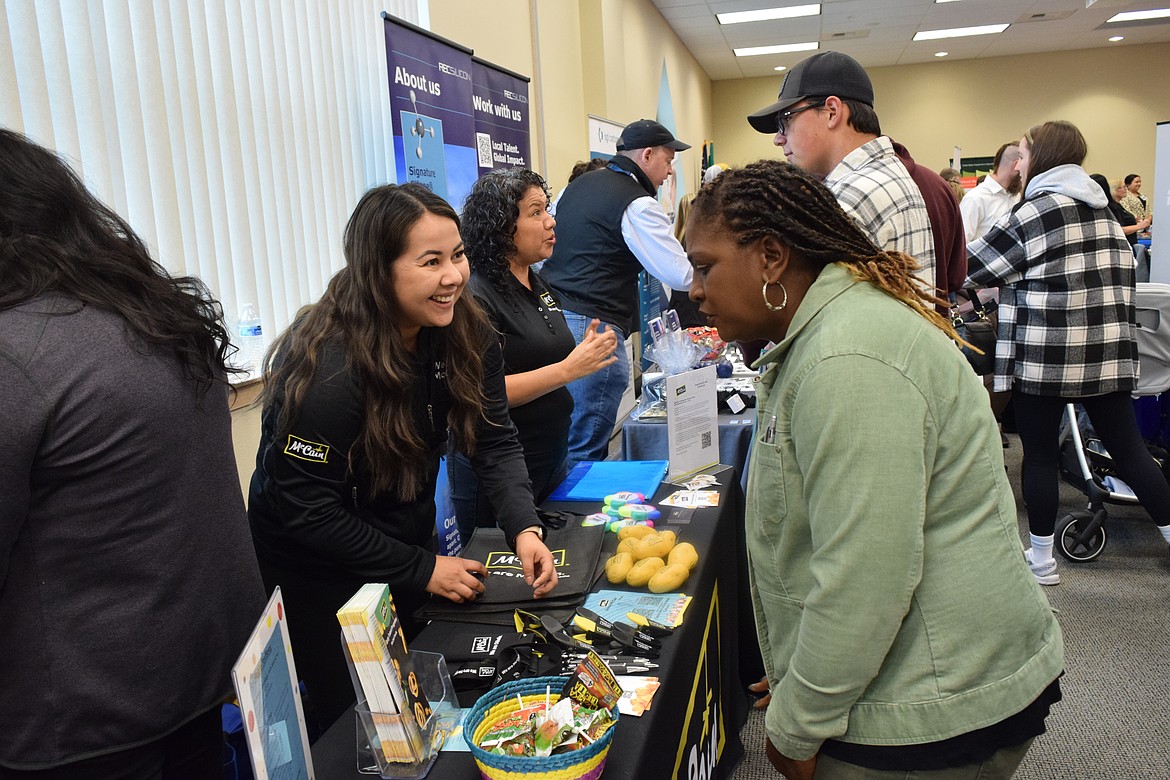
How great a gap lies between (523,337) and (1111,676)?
2.02 metres

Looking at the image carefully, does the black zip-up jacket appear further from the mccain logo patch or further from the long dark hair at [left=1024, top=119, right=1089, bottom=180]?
the long dark hair at [left=1024, top=119, right=1089, bottom=180]

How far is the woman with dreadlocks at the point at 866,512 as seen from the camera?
0.82m

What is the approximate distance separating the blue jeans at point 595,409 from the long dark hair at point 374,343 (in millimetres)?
1363

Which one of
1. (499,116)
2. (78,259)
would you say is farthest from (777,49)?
(78,259)

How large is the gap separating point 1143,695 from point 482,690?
6.97 ft

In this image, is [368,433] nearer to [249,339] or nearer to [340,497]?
[340,497]

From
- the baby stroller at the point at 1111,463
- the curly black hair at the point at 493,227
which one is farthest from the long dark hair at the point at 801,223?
the baby stroller at the point at 1111,463

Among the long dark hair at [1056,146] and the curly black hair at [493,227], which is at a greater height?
the long dark hair at [1056,146]

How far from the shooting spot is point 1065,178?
2.66 meters

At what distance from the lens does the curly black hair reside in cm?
208

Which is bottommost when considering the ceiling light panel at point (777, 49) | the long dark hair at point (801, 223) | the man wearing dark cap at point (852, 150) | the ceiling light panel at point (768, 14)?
the long dark hair at point (801, 223)

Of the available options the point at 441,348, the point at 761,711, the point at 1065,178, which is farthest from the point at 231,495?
the point at 1065,178

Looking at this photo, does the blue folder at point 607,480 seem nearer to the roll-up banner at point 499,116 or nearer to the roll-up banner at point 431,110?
the roll-up banner at point 431,110

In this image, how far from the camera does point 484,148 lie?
12.0 ft
